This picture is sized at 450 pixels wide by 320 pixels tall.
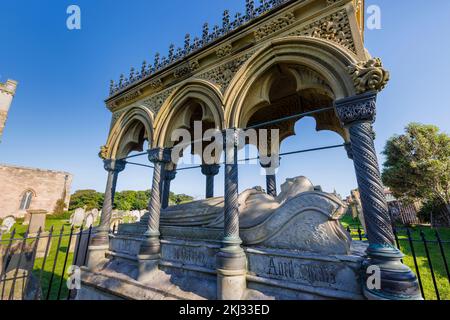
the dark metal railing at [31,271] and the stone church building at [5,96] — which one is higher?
the stone church building at [5,96]

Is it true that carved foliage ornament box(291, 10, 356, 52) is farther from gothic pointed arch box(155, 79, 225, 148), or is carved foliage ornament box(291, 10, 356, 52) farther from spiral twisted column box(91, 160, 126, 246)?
spiral twisted column box(91, 160, 126, 246)

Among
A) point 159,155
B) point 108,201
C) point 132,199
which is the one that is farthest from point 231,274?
point 132,199

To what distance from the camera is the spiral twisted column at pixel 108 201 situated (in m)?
5.97

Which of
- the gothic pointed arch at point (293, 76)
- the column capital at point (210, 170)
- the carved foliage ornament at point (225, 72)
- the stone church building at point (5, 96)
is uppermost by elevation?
the stone church building at point (5, 96)

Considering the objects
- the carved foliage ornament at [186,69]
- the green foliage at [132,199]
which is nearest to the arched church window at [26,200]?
the green foliage at [132,199]

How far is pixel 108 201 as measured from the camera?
6.48 m

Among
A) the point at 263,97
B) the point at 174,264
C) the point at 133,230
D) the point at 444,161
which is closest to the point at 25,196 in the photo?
the point at 133,230

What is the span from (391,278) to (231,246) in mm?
2235

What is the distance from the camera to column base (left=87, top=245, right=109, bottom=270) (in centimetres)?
553

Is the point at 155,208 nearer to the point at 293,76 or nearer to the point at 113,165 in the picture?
the point at 113,165

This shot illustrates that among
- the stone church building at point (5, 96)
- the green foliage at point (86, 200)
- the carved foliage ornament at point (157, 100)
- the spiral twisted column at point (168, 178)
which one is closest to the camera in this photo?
the carved foliage ornament at point (157, 100)

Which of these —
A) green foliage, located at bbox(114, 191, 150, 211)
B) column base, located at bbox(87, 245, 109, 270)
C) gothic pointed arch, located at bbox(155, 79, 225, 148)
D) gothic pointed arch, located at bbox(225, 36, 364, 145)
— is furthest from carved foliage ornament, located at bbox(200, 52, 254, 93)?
green foliage, located at bbox(114, 191, 150, 211)

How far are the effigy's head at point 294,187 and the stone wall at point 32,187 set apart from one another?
101ft

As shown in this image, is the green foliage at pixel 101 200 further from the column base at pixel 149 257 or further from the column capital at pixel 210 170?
the column base at pixel 149 257
